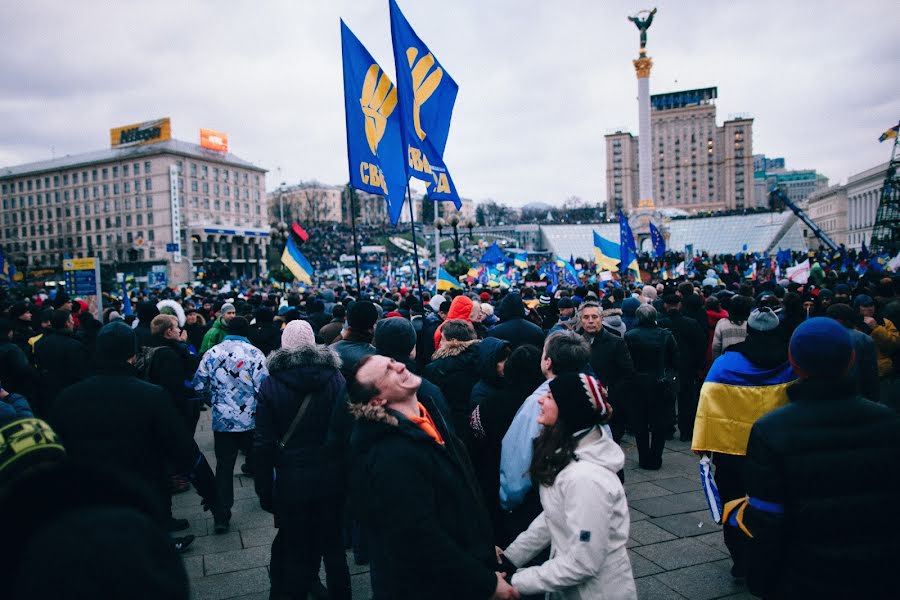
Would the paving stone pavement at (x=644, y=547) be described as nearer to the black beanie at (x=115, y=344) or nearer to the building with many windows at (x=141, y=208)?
the black beanie at (x=115, y=344)

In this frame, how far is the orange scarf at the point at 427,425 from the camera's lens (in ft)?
8.49

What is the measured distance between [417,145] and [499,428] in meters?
4.21

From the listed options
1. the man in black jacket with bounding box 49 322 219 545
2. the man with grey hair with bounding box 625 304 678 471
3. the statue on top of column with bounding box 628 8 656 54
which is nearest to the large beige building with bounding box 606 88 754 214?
the statue on top of column with bounding box 628 8 656 54

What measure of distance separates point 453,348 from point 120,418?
92.6 inches

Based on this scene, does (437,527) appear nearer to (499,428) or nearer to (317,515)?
(499,428)

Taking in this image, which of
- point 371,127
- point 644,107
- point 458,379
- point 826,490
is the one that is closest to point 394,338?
point 458,379

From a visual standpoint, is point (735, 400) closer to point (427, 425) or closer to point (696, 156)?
point (427, 425)

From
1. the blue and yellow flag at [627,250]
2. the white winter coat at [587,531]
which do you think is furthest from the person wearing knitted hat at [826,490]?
the blue and yellow flag at [627,250]

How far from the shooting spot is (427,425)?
269cm

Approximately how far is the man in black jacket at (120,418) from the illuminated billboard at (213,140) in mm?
94965

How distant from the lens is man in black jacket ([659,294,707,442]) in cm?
777

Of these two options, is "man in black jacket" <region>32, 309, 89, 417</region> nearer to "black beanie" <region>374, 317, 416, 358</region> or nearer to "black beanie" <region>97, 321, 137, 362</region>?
"black beanie" <region>97, 321, 137, 362</region>

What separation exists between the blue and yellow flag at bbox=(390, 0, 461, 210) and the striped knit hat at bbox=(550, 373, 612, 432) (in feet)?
14.7

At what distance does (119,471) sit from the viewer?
126cm
